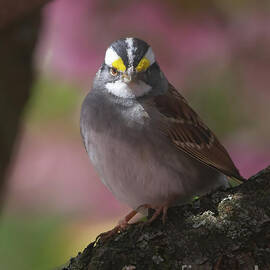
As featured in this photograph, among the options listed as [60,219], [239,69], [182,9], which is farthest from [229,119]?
[60,219]

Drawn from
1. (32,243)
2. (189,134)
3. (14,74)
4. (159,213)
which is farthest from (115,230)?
(32,243)

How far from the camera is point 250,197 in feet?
3.97

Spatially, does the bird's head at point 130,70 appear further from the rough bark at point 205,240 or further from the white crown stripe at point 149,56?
the rough bark at point 205,240

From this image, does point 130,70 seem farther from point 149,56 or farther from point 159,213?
point 159,213

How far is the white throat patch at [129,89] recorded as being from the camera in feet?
5.19

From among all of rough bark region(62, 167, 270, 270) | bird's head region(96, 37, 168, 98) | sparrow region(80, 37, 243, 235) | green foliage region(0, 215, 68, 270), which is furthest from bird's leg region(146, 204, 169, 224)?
green foliage region(0, 215, 68, 270)

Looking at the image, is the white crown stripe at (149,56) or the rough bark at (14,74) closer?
the white crown stripe at (149,56)

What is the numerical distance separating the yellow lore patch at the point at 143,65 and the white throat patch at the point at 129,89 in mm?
37

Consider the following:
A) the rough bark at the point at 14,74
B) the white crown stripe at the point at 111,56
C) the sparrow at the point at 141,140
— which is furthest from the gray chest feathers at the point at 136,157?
the rough bark at the point at 14,74

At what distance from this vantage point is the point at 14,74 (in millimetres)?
2152

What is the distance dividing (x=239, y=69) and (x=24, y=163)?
1.10 metres

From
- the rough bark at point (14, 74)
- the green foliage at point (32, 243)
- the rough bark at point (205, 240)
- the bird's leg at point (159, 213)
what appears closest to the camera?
the rough bark at point (205, 240)

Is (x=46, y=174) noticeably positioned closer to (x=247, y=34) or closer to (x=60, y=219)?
(x=60, y=219)

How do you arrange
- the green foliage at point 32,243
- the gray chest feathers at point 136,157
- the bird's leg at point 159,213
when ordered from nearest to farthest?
the bird's leg at point 159,213, the gray chest feathers at point 136,157, the green foliage at point 32,243
